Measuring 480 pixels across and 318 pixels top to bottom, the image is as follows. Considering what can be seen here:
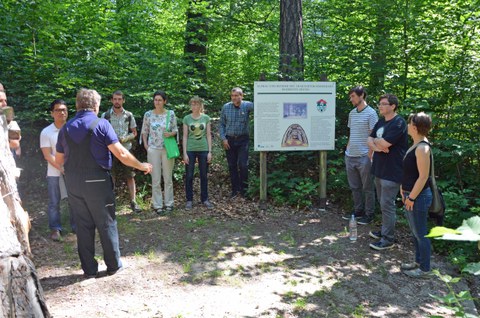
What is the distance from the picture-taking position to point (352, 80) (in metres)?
8.12

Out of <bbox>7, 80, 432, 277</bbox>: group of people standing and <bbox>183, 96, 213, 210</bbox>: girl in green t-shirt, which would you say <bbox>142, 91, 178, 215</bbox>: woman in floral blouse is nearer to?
<bbox>7, 80, 432, 277</bbox>: group of people standing

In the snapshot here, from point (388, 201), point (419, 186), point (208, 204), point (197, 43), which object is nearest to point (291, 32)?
point (197, 43)

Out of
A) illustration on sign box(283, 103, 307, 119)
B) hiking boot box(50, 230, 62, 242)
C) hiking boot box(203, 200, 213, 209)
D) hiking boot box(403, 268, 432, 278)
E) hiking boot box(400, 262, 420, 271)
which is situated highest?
illustration on sign box(283, 103, 307, 119)

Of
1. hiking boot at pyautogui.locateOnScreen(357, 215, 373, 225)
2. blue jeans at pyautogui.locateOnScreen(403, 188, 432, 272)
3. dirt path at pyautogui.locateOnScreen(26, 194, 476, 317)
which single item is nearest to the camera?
dirt path at pyautogui.locateOnScreen(26, 194, 476, 317)

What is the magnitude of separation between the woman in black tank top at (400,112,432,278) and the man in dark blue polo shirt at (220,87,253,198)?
331cm

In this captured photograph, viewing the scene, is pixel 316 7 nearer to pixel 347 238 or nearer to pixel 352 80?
pixel 352 80

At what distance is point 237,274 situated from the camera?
16.0 ft

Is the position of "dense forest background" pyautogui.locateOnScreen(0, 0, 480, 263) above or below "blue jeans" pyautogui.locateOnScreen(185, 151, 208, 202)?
above

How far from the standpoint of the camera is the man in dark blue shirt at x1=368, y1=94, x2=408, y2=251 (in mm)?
5367

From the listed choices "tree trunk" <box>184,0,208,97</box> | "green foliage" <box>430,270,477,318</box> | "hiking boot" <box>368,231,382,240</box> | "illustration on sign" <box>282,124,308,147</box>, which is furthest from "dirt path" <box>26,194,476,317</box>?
"tree trunk" <box>184,0,208,97</box>

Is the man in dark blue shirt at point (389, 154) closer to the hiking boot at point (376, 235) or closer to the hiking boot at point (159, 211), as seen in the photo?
the hiking boot at point (376, 235)

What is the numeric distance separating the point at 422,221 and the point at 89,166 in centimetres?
386

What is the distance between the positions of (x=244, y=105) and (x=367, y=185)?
8.55ft

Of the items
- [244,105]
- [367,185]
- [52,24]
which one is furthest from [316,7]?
[52,24]
